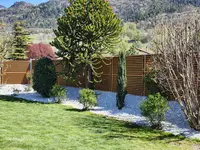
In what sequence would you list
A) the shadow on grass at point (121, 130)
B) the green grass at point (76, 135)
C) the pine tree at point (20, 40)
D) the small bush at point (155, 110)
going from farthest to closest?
the pine tree at point (20, 40) < the small bush at point (155, 110) < the shadow on grass at point (121, 130) < the green grass at point (76, 135)

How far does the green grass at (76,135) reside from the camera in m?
7.62

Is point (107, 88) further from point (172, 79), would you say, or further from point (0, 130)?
point (0, 130)

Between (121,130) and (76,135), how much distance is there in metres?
1.99

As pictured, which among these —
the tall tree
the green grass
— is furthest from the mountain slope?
the green grass

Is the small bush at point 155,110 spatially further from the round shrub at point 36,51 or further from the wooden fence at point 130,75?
the round shrub at point 36,51

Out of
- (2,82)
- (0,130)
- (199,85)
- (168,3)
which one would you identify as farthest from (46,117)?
(168,3)

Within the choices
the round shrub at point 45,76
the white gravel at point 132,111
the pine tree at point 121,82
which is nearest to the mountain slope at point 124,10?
the round shrub at point 45,76

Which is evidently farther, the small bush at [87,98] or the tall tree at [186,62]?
the small bush at [87,98]

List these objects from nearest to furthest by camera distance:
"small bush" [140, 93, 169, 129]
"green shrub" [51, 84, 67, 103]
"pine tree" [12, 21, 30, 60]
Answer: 1. "small bush" [140, 93, 169, 129]
2. "green shrub" [51, 84, 67, 103]
3. "pine tree" [12, 21, 30, 60]

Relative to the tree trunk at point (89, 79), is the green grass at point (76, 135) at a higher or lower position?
lower

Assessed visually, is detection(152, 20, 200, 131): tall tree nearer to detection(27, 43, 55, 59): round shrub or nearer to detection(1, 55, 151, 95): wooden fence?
detection(1, 55, 151, 95): wooden fence

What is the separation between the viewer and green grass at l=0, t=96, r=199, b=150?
762 cm

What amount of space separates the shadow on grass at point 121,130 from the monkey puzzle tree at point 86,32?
716 cm

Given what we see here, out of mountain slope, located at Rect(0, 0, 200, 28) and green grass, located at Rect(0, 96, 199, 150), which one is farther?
mountain slope, located at Rect(0, 0, 200, 28)
